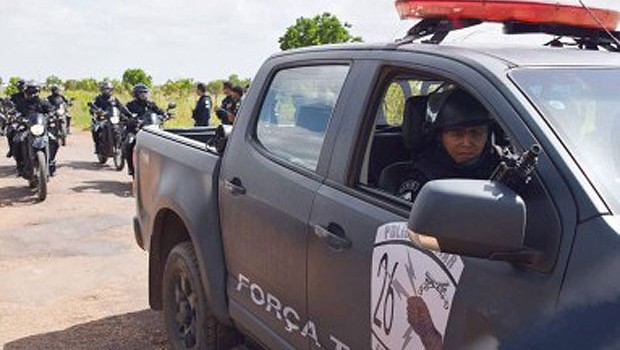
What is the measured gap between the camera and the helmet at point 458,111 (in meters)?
2.55

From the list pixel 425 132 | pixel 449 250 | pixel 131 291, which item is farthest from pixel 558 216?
pixel 131 291

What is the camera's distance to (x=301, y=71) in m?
3.38

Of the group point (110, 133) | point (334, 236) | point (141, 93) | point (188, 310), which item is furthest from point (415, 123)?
point (110, 133)

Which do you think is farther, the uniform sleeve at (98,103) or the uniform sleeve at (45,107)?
the uniform sleeve at (98,103)

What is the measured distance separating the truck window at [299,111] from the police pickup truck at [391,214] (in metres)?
0.01

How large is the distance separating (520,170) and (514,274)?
0.88 ft

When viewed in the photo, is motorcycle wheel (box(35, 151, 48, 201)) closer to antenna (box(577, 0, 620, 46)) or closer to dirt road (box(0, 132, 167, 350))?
dirt road (box(0, 132, 167, 350))

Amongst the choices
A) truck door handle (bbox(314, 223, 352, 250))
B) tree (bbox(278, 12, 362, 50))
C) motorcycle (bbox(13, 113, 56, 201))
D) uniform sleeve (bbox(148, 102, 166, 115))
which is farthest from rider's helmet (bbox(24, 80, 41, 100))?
tree (bbox(278, 12, 362, 50))

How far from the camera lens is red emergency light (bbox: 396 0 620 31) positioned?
2.46 metres

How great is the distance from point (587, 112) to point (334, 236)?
3.08ft

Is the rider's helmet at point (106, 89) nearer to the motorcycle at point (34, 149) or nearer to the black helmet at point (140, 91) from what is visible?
the black helmet at point (140, 91)

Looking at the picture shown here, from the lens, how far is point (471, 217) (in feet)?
5.58

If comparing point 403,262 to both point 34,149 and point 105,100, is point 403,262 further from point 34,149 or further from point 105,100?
point 105,100

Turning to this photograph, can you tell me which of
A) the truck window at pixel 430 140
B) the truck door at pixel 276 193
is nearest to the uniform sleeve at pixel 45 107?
the truck door at pixel 276 193
